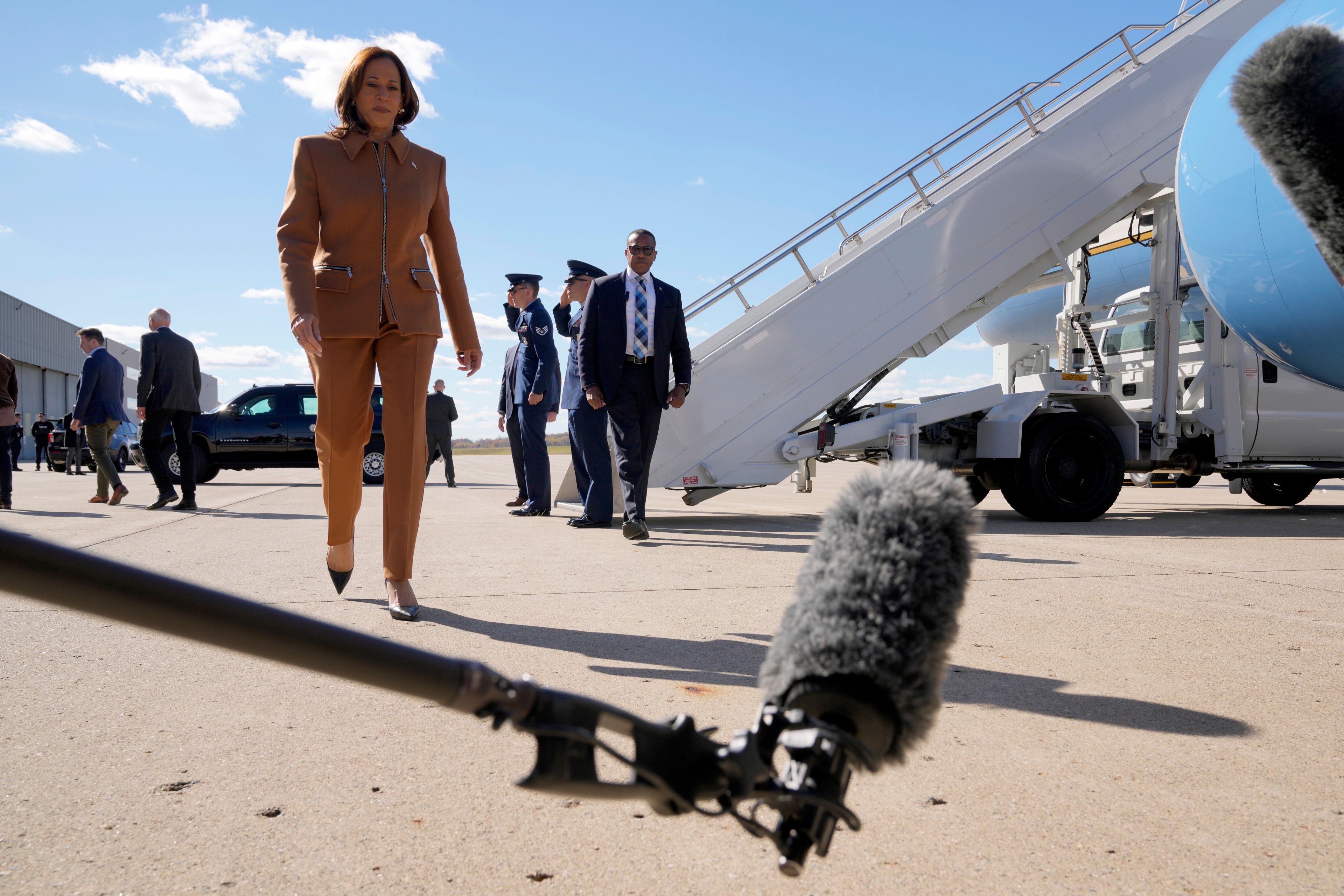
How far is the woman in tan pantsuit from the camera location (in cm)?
319

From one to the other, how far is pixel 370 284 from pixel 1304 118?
2.84 m

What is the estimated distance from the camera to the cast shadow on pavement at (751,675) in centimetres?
214

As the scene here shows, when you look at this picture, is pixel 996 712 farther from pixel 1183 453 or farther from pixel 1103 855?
pixel 1183 453

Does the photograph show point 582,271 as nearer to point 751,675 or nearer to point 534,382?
point 534,382

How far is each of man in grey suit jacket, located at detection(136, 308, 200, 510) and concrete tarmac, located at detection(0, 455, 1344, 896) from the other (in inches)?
193

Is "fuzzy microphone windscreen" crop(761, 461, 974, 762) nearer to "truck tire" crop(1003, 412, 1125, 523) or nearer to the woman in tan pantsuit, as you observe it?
the woman in tan pantsuit

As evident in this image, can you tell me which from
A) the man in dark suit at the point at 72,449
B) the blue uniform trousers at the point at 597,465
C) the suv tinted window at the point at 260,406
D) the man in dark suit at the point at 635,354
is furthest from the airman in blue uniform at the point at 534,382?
the man in dark suit at the point at 72,449

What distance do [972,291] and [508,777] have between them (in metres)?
6.34

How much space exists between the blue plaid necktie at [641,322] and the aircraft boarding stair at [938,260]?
37.3 inches

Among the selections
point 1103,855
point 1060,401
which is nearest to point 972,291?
point 1060,401

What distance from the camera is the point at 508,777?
1769 mm

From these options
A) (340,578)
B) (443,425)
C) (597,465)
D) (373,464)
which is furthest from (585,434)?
(373,464)

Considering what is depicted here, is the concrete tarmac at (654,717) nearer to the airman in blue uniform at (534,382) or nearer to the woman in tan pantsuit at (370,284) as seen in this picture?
the woman in tan pantsuit at (370,284)

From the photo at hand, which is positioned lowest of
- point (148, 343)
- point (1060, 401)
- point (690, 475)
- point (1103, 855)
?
point (1103, 855)
